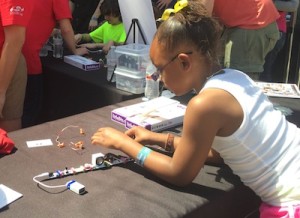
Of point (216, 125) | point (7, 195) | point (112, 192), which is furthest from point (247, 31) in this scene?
point (7, 195)

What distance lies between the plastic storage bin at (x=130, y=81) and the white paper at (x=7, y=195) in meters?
1.01

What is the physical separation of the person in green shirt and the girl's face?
1.94m

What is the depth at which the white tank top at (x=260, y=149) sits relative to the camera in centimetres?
112

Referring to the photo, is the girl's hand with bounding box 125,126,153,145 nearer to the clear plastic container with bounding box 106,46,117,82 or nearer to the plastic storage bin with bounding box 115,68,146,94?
the plastic storage bin with bounding box 115,68,146,94

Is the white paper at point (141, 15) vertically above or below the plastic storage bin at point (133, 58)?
above

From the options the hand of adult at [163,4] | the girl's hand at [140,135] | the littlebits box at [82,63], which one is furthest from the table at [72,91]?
the hand of adult at [163,4]

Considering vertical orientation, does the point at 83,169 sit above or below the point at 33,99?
above

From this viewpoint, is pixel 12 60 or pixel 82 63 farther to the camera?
pixel 82 63

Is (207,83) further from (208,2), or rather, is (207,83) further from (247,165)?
(208,2)

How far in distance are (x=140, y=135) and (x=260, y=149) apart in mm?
418

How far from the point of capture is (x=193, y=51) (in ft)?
3.82

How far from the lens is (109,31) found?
133 inches

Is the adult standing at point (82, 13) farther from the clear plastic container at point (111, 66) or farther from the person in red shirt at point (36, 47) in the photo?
the clear plastic container at point (111, 66)

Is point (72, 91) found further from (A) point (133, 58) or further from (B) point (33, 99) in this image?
(A) point (133, 58)
